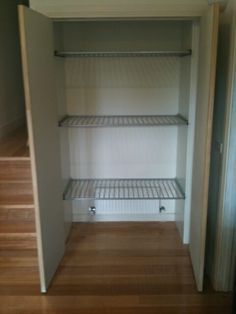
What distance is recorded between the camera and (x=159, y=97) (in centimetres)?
262

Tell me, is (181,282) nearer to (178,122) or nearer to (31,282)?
(31,282)

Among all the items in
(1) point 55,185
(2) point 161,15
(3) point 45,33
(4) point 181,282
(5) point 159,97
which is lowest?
(4) point 181,282

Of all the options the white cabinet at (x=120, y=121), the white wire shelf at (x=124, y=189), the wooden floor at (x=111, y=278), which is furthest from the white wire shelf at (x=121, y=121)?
the wooden floor at (x=111, y=278)

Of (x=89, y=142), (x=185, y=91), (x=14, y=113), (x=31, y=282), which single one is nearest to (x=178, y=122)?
(x=185, y=91)

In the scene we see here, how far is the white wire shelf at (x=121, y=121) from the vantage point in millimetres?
2383

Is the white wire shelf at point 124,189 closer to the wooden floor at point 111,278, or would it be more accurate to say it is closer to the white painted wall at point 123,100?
the white painted wall at point 123,100

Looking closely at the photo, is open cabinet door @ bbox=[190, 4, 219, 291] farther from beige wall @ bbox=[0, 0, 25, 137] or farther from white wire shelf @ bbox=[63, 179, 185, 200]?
beige wall @ bbox=[0, 0, 25, 137]

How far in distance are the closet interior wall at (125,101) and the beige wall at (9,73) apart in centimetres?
95

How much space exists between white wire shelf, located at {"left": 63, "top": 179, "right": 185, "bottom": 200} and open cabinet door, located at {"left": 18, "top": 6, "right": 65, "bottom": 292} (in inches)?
13.5

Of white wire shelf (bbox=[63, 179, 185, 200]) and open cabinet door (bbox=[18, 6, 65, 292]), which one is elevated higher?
open cabinet door (bbox=[18, 6, 65, 292])

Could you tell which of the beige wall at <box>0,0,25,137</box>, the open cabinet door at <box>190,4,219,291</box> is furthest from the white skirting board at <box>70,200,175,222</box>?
the beige wall at <box>0,0,25,137</box>

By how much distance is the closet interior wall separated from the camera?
2451 millimetres

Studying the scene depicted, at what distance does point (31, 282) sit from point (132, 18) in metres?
1.87

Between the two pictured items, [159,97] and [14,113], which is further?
[14,113]
